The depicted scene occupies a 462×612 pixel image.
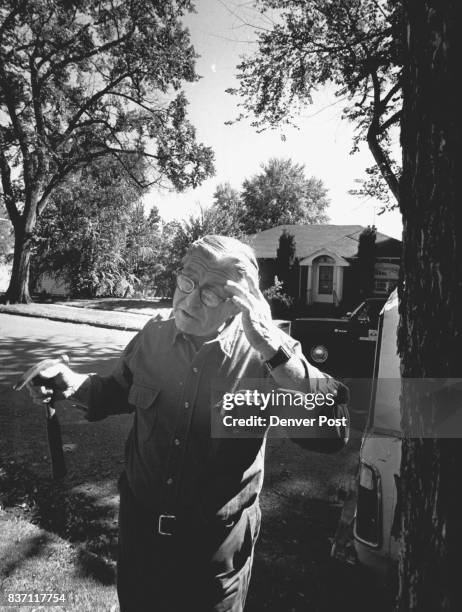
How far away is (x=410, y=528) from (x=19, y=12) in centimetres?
2230

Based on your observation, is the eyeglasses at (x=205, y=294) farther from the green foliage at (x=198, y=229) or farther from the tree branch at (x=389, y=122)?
the green foliage at (x=198, y=229)

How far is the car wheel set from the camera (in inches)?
345

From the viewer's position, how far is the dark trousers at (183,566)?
161 cm

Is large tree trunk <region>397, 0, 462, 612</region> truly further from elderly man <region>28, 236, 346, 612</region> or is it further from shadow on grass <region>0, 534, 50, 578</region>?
shadow on grass <region>0, 534, 50, 578</region>

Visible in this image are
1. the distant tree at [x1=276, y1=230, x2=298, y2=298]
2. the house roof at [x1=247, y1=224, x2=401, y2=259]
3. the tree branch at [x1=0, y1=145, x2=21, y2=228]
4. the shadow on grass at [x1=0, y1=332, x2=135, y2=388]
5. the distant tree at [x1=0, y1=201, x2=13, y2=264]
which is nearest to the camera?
the shadow on grass at [x1=0, y1=332, x2=135, y2=388]

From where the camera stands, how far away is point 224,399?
5.52ft

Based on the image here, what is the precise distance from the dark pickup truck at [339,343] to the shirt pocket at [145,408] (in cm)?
722

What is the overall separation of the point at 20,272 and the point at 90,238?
773 cm

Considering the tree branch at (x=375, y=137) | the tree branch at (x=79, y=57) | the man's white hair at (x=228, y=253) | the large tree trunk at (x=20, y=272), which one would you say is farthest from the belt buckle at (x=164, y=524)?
the tree branch at (x=79, y=57)

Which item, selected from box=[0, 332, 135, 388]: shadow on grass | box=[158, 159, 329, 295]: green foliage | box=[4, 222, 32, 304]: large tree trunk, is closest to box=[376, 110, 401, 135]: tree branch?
box=[0, 332, 135, 388]: shadow on grass

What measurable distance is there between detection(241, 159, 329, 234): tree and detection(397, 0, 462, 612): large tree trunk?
51625 millimetres

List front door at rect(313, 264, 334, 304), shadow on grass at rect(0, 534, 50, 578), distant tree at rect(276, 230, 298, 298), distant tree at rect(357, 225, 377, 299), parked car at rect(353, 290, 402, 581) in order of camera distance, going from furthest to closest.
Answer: front door at rect(313, 264, 334, 304), distant tree at rect(276, 230, 298, 298), distant tree at rect(357, 225, 377, 299), shadow on grass at rect(0, 534, 50, 578), parked car at rect(353, 290, 402, 581)

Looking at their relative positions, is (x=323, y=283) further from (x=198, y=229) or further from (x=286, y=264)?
(x=198, y=229)

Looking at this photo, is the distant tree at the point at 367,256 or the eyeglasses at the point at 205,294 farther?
the distant tree at the point at 367,256
